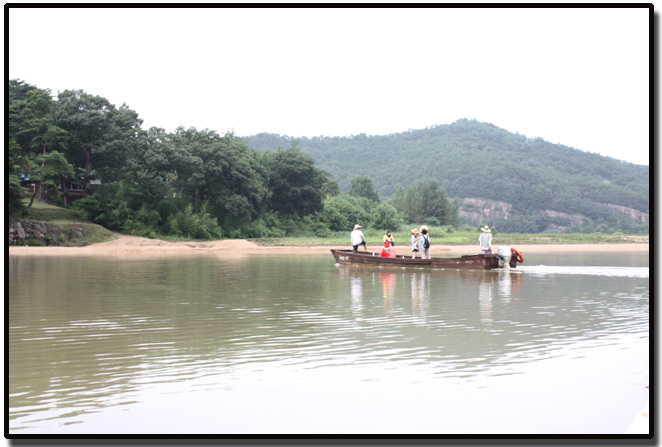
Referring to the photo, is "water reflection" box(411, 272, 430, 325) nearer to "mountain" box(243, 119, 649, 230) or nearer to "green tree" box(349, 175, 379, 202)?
"mountain" box(243, 119, 649, 230)

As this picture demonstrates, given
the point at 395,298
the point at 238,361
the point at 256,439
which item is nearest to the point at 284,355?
the point at 238,361

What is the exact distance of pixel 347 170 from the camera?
117 m

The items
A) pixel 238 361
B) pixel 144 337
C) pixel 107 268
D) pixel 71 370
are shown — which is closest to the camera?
pixel 71 370

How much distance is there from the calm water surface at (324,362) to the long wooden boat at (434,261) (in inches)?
283

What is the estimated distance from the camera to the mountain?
73.8 meters

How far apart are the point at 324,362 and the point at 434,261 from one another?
1688 centimetres

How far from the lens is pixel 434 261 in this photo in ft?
80.3

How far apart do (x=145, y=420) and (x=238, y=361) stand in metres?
2.41

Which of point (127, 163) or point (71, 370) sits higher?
point (127, 163)

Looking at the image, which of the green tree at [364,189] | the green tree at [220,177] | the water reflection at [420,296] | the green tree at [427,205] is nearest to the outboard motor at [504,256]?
the water reflection at [420,296]

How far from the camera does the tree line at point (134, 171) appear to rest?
42344 mm

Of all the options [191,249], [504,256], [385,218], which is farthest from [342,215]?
[504,256]

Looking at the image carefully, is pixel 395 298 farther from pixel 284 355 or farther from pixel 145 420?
pixel 145 420

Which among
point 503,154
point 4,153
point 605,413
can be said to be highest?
point 503,154
